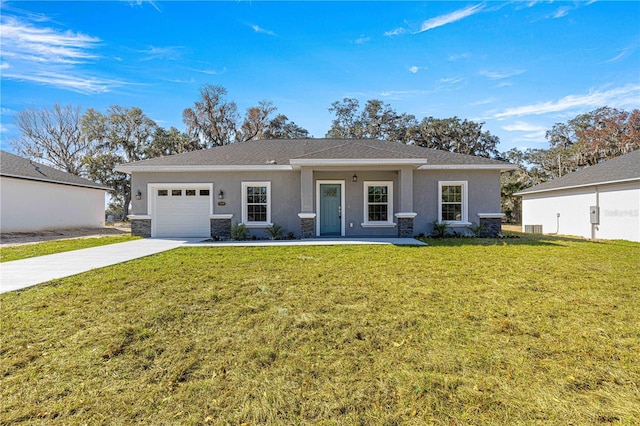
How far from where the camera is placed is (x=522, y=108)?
792 inches

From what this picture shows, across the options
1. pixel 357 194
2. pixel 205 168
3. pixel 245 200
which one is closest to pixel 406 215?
pixel 357 194

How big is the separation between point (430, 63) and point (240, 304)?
14076 millimetres

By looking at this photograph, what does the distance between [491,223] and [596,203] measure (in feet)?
20.2

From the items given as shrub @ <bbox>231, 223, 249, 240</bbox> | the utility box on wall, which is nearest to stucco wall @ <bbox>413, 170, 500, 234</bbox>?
the utility box on wall

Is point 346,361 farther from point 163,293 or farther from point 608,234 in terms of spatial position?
point 608,234

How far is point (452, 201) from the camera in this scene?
1198 centimetres

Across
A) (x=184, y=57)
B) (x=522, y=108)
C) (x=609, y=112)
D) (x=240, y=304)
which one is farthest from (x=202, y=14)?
(x=609, y=112)

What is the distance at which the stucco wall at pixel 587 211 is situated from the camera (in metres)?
11.7

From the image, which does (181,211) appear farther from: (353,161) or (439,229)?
(439,229)

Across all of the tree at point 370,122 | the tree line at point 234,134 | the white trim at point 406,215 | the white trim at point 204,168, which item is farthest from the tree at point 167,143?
the white trim at point 406,215

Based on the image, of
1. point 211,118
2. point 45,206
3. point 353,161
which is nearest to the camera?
point 353,161

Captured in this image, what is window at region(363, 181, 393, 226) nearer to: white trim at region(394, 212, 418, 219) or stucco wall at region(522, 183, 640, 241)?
white trim at region(394, 212, 418, 219)

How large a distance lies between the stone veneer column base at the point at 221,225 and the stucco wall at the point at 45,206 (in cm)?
1087

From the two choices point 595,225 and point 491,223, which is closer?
point 491,223
